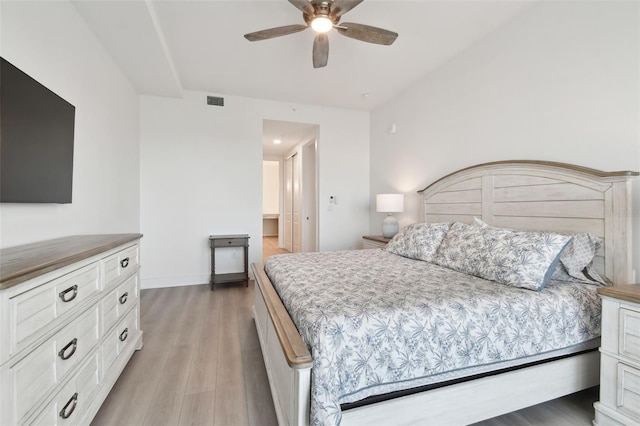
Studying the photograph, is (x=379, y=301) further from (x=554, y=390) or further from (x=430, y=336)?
(x=554, y=390)

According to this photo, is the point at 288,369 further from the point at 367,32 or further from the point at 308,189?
the point at 308,189

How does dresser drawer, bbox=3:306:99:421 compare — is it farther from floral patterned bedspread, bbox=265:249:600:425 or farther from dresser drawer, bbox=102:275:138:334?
floral patterned bedspread, bbox=265:249:600:425

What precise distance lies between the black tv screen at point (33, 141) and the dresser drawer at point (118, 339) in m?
0.86

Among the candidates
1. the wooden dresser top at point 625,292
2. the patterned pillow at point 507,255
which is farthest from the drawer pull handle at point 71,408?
the wooden dresser top at point 625,292

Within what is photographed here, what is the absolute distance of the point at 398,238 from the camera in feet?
9.19

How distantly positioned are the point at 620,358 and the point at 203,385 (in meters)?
2.25

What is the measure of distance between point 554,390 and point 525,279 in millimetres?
582

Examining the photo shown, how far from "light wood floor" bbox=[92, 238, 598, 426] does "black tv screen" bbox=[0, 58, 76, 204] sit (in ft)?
4.07

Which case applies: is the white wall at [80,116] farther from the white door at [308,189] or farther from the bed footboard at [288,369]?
the white door at [308,189]

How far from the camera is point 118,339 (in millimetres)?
1722

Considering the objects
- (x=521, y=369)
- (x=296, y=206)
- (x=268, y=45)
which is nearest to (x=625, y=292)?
(x=521, y=369)

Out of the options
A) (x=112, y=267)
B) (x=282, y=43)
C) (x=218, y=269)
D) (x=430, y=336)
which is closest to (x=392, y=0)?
(x=282, y=43)

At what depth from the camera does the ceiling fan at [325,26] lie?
197 centimetres

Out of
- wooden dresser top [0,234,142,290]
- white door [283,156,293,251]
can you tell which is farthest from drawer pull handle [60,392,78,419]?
white door [283,156,293,251]
